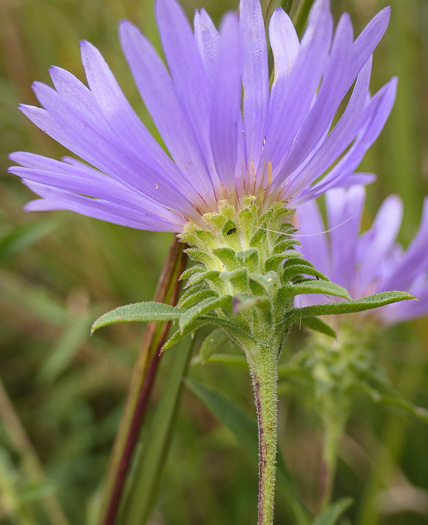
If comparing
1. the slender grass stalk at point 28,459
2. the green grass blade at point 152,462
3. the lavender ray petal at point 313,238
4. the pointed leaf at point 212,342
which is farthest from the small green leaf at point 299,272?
the slender grass stalk at point 28,459

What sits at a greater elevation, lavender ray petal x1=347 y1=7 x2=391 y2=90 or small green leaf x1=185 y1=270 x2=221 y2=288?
lavender ray petal x1=347 y1=7 x2=391 y2=90

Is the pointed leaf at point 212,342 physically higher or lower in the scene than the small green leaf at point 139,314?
higher

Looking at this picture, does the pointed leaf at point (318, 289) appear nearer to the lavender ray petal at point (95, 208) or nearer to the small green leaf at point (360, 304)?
the small green leaf at point (360, 304)

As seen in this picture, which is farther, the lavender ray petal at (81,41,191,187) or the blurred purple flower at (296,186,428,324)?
the blurred purple flower at (296,186,428,324)

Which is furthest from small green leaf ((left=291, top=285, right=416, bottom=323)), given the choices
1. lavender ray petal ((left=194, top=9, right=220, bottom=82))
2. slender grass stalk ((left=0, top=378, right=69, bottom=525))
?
slender grass stalk ((left=0, top=378, right=69, bottom=525))

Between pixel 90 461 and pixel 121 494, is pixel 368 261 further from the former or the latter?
pixel 90 461

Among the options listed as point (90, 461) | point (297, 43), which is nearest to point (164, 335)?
point (297, 43)

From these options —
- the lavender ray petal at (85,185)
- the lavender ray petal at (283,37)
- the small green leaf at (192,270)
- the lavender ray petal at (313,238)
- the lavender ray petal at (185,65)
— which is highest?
the lavender ray petal at (313,238)

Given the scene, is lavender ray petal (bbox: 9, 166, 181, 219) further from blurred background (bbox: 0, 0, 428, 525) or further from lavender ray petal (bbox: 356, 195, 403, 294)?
blurred background (bbox: 0, 0, 428, 525)
